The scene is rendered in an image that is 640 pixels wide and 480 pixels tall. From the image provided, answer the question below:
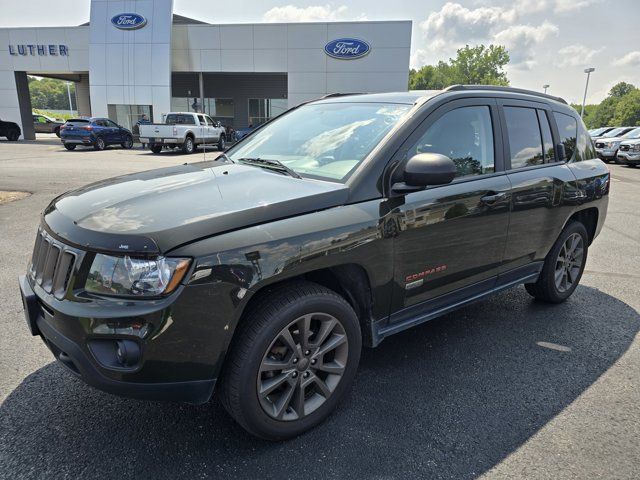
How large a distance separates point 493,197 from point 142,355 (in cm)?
250

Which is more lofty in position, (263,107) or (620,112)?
(620,112)

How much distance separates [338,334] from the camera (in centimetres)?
256

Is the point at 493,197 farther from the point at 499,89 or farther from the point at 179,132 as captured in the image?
the point at 179,132

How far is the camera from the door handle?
10.5ft

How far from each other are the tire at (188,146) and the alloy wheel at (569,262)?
63.9ft

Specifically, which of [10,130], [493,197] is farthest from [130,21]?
[493,197]

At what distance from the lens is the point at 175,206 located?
2.32m

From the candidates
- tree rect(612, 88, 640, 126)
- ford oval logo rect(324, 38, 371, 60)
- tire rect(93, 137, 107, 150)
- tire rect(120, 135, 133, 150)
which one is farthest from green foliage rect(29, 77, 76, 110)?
tree rect(612, 88, 640, 126)

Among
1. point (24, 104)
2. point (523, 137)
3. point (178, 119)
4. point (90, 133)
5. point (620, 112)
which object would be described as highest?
point (620, 112)

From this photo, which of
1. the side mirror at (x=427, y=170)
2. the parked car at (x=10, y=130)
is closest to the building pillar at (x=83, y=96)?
the parked car at (x=10, y=130)

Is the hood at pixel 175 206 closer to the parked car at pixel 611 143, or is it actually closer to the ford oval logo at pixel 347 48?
the parked car at pixel 611 143

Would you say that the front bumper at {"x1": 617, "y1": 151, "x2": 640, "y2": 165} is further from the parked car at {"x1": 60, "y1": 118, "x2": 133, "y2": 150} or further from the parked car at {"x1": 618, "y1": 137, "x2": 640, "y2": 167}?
the parked car at {"x1": 60, "y1": 118, "x2": 133, "y2": 150}

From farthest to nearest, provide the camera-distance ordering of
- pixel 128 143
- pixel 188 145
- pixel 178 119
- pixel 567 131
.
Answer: pixel 128 143 < pixel 178 119 < pixel 188 145 < pixel 567 131

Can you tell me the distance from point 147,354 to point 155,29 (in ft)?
104
